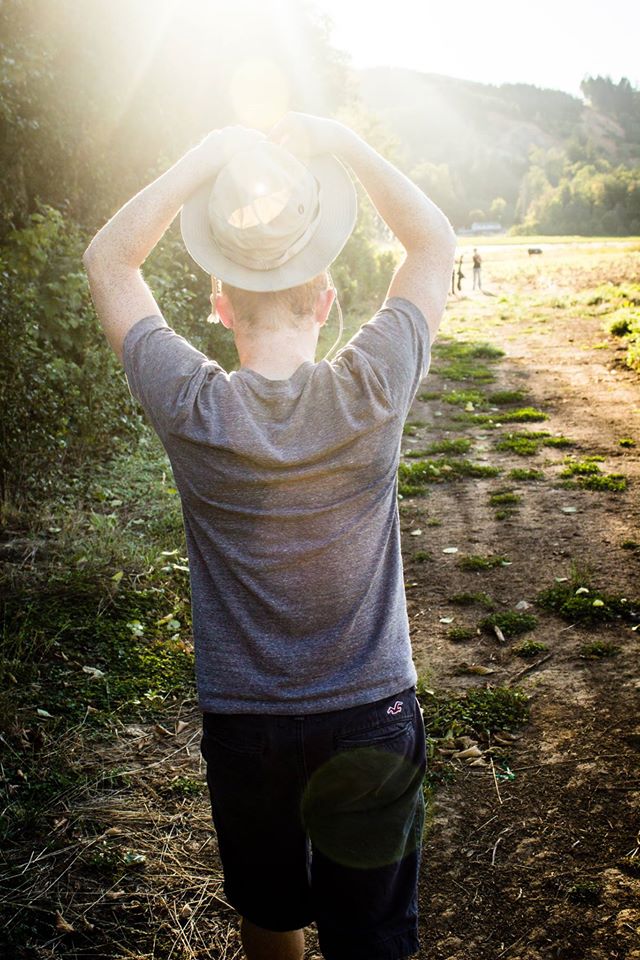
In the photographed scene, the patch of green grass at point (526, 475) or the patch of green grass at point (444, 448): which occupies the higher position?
the patch of green grass at point (444, 448)

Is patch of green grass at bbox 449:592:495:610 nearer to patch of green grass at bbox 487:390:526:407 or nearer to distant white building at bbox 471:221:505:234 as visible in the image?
patch of green grass at bbox 487:390:526:407

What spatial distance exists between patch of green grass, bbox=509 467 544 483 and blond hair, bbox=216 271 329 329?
6614mm

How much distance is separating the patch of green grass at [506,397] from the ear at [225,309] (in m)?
10.2

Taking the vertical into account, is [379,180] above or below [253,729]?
above

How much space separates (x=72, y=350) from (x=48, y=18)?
4.39m

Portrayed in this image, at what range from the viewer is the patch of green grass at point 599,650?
4.50m

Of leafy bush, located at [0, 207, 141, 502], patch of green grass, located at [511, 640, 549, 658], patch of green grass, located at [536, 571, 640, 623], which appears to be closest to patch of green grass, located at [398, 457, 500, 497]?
patch of green grass, located at [536, 571, 640, 623]

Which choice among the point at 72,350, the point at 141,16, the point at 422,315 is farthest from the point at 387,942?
the point at 141,16

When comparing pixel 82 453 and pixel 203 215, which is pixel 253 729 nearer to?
pixel 203 215

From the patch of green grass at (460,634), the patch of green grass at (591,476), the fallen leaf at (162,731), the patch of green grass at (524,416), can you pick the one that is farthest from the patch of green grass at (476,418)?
the fallen leaf at (162,731)

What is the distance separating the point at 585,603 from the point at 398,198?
399 centimetres

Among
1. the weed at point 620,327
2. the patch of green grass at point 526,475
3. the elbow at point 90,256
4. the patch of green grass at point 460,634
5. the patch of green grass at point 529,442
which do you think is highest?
the elbow at point 90,256

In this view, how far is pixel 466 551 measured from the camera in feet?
20.6

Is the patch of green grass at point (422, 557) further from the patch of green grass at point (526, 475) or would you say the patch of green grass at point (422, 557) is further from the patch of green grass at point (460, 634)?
the patch of green grass at point (526, 475)
